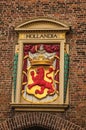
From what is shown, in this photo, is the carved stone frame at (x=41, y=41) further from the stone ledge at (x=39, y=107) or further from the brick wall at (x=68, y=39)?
the brick wall at (x=68, y=39)

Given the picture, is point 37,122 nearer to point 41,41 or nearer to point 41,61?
point 41,61

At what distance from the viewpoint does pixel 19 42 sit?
12.0 meters

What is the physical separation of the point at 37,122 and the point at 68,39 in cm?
237

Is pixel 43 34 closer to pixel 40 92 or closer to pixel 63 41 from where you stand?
pixel 63 41

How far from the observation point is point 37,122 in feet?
36.9

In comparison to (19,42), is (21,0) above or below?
above

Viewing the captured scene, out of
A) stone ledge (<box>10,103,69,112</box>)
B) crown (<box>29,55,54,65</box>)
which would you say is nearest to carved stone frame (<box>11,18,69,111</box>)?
stone ledge (<box>10,103,69,112</box>)

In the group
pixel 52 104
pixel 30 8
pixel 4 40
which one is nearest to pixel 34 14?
pixel 30 8

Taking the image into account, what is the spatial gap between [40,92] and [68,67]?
3.22ft

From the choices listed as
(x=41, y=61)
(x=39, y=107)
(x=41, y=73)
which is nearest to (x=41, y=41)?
(x=41, y=61)

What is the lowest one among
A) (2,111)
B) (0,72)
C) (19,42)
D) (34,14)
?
(2,111)

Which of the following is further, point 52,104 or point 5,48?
point 5,48

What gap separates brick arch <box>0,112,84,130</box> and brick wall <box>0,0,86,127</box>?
0.49 feet

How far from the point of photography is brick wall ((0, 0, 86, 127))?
11.4 m
